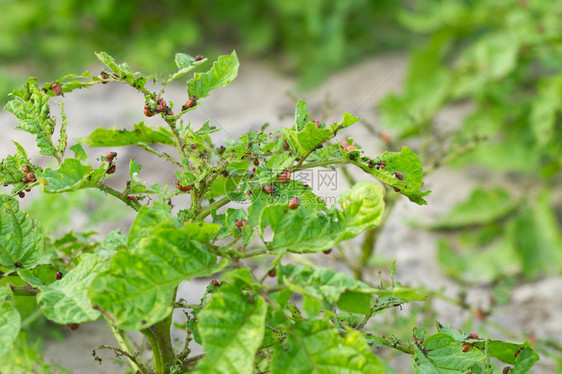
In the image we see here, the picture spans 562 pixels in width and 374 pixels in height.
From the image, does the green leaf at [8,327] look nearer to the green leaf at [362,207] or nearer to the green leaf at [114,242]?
the green leaf at [114,242]

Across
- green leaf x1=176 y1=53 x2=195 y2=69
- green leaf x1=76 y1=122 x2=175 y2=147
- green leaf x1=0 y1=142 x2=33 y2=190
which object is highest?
green leaf x1=176 y1=53 x2=195 y2=69

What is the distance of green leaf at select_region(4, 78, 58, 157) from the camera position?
0.80 meters

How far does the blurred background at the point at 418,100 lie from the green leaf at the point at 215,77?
496mm

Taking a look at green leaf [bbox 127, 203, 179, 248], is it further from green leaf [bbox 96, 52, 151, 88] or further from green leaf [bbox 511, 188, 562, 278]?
green leaf [bbox 511, 188, 562, 278]

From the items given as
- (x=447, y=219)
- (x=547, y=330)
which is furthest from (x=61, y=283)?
(x=447, y=219)

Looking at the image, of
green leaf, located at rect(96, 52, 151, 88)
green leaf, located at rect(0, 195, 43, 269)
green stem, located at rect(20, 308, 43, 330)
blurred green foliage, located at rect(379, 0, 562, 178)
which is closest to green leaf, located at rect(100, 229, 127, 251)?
green leaf, located at rect(0, 195, 43, 269)

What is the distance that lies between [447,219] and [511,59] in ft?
2.59

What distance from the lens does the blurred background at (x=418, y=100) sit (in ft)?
6.20

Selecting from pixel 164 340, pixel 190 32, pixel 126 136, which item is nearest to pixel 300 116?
pixel 126 136

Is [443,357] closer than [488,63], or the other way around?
[443,357]

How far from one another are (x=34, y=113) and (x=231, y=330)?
0.49 metres

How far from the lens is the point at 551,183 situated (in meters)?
2.43

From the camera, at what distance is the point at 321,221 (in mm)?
689

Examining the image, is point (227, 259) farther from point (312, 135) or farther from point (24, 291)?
point (24, 291)
